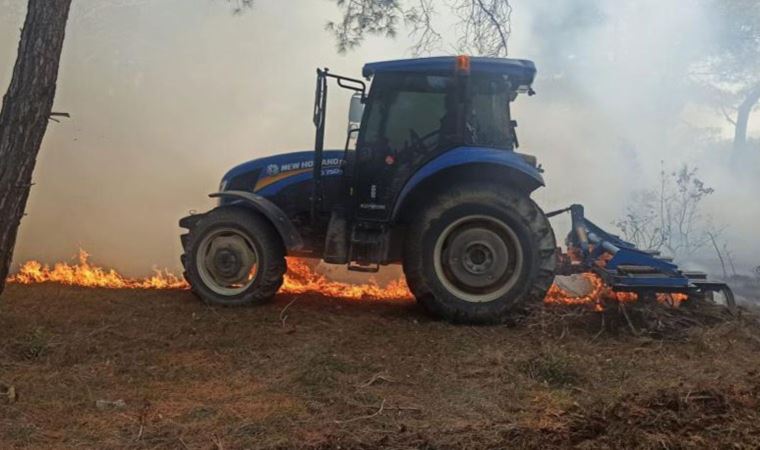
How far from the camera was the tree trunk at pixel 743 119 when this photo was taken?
55.0 feet

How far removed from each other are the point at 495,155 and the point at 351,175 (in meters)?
1.40

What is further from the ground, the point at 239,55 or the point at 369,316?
the point at 239,55

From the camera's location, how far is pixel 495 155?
5.84 m

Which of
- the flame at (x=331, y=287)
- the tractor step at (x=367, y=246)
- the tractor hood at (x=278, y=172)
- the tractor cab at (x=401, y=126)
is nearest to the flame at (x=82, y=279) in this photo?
the flame at (x=331, y=287)

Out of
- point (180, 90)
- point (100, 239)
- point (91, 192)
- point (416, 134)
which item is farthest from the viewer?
point (180, 90)

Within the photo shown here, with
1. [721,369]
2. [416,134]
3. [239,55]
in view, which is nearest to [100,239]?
[239,55]

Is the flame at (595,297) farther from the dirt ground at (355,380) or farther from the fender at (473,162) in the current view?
the fender at (473,162)

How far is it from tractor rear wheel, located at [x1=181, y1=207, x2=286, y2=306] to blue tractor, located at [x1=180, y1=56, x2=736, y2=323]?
0.03ft

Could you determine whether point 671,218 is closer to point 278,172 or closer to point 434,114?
point 434,114

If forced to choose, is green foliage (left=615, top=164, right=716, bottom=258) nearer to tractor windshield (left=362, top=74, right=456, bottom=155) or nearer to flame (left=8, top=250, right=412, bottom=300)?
flame (left=8, top=250, right=412, bottom=300)

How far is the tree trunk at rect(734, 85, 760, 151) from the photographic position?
16766 mm

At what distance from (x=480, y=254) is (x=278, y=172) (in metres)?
2.30

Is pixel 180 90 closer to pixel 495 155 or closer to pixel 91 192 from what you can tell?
pixel 91 192

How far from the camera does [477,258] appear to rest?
595 centimetres
